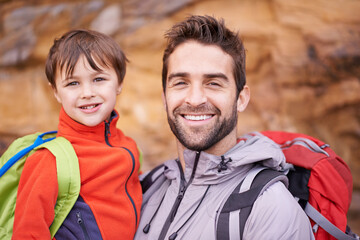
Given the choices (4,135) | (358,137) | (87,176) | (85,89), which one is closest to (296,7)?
(358,137)

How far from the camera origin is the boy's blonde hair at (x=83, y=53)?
2.01m

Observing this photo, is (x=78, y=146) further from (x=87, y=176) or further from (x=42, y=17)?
(x=42, y=17)

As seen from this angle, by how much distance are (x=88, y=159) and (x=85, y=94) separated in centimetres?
40

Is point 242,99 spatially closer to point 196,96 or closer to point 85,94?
point 196,96

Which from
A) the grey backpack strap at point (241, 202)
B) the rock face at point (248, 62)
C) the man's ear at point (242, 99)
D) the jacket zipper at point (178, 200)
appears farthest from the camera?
the rock face at point (248, 62)

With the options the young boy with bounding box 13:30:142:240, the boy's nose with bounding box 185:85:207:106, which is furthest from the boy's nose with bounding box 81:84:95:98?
the boy's nose with bounding box 185:85:207:106

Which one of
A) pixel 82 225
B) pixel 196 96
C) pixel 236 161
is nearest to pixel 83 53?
pixel 196 96

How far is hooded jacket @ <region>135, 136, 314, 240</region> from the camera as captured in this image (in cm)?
154

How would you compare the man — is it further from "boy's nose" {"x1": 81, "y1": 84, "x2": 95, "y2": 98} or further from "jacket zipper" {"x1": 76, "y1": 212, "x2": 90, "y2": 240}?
"boy's nose" {"x1": 81, "y1": 84, "x2": 95, "y2": 98}

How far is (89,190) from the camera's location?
1.83 metres

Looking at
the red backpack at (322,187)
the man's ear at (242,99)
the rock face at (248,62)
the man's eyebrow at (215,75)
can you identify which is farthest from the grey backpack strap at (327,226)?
the rock face at (248,62)

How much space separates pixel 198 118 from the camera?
1935mm

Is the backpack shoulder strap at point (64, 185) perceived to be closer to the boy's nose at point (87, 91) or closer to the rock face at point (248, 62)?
the boy's nose at point (87, 91)

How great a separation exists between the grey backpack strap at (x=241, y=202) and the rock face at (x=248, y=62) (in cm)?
276
